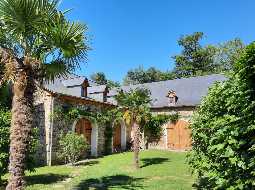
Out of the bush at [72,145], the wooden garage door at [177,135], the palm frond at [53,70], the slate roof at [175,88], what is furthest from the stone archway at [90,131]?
the palm frond at [53,70]

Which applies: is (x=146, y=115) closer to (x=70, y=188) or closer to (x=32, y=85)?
(x=70, y=188)

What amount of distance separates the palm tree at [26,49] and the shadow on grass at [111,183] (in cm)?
483

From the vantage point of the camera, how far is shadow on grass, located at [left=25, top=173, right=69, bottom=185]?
13709mm

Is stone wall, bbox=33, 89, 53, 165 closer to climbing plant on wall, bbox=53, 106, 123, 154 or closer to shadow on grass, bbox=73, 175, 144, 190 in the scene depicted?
climbing plant on wall, bbox=53, 106, 123, 154

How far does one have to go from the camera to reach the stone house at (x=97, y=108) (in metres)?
20.3

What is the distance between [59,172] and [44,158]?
3564 mm

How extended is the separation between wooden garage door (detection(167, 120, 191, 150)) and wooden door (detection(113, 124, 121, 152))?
4.26 metres

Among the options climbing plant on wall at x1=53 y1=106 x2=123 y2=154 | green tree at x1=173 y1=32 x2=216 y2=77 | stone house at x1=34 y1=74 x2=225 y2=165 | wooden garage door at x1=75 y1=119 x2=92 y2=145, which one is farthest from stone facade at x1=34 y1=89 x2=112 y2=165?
green tree at x1=173 y1=32 x2=216 y2=77

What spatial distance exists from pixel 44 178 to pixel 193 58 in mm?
40897

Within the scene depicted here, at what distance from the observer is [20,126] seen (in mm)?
8320

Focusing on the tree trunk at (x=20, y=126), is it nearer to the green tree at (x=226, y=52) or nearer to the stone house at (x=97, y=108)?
the stone house at (x=97, y=108)

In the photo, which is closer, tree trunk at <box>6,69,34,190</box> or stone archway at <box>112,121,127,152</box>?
tree trunk at <box>6,69,34,190</box>

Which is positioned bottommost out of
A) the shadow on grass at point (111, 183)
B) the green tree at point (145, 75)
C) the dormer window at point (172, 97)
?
the shadow on grass at point (111, 183)

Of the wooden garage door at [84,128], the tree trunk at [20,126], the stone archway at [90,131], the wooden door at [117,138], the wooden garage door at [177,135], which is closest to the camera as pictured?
the tree trunk at [20,126]
